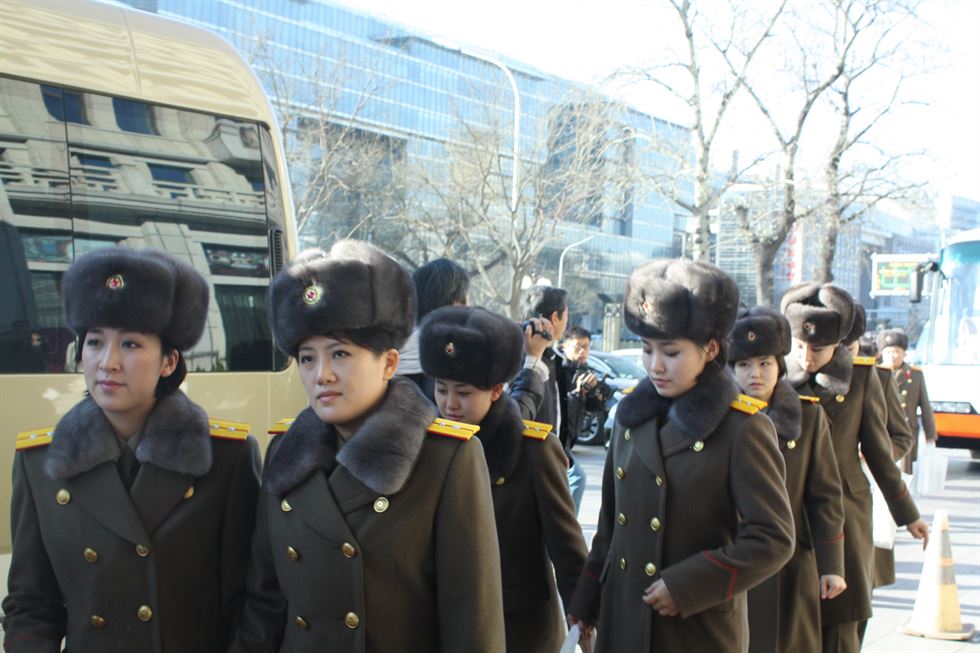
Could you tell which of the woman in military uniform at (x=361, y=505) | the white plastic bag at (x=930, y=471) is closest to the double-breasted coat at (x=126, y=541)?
the woman in military uniform at (x=361, y=505)

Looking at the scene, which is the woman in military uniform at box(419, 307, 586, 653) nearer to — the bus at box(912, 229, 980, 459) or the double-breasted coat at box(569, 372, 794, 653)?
the double-breasted coat at box(569, 372, 794, 653)

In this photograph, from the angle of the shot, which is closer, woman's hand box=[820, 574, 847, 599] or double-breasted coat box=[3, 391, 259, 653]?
double-breasted coat box=[3, 391, 259, 653]

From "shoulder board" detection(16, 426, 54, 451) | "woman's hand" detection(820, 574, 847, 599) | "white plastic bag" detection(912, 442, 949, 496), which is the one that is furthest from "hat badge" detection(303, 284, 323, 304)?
"white plastic bag" detection(912, 442, 949, 496)

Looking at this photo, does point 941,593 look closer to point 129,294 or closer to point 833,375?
point 833,375

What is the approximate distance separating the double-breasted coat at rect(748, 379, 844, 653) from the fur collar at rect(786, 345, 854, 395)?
737mm

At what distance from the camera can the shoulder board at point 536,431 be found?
378 centimetres

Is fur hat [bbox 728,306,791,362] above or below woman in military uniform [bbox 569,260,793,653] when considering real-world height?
above

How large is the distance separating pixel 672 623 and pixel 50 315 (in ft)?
12.1

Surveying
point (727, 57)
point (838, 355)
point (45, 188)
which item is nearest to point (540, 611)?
point (838, 355)

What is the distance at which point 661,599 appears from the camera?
10.9 feet

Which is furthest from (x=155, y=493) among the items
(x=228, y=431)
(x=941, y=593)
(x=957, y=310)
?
(x=957, y=310)

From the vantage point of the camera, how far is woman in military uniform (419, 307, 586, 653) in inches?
145

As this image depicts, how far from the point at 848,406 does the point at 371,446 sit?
355 cm

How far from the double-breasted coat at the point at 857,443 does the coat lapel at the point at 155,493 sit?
352 centimetres
